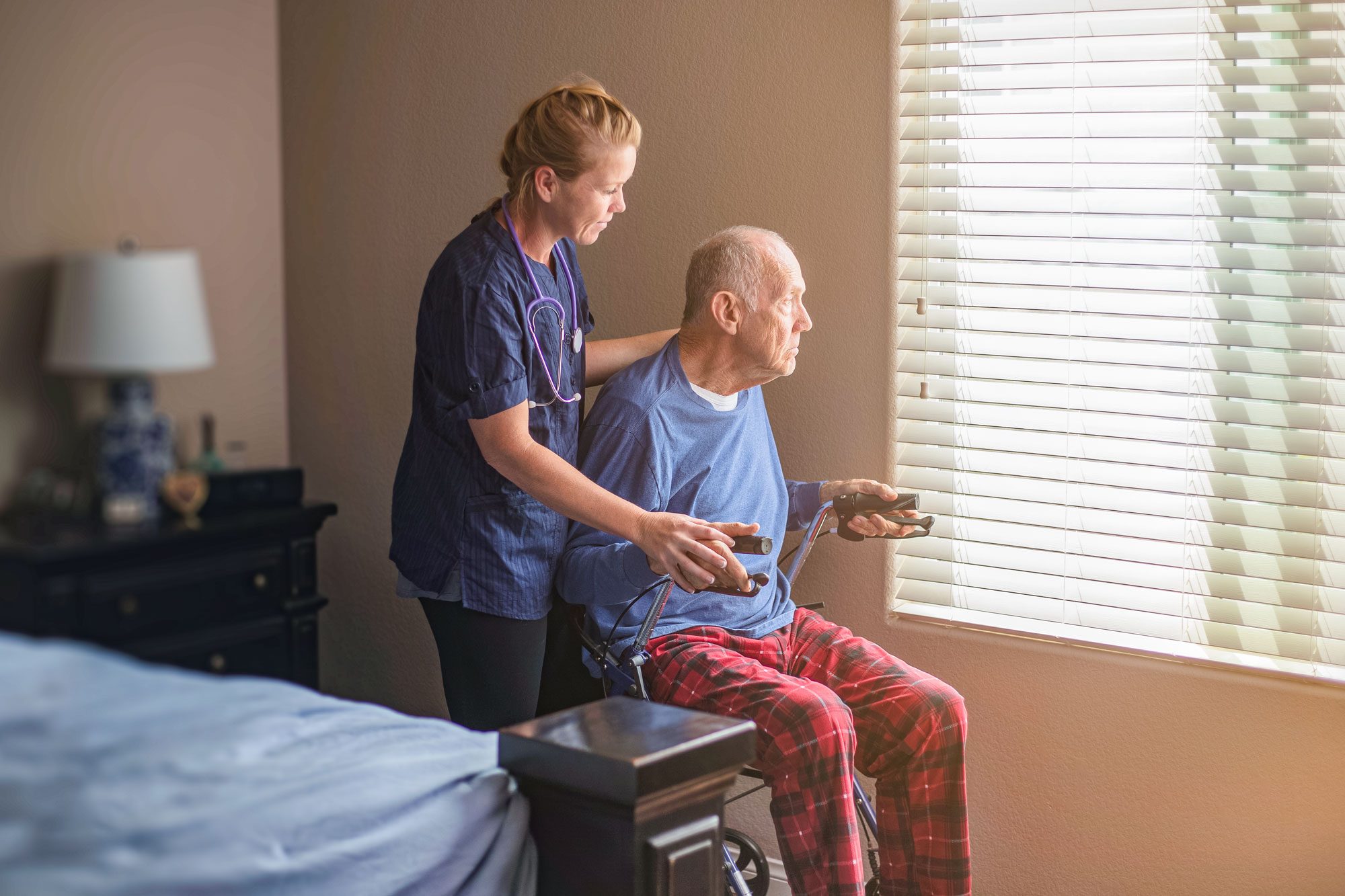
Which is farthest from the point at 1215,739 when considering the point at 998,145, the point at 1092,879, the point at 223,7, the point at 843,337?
the point at 223,7

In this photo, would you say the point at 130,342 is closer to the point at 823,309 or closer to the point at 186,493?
the point at 186,493

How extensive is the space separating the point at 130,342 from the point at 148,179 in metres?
0.12

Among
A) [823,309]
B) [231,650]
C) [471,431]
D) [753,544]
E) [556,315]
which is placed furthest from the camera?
[823,309]

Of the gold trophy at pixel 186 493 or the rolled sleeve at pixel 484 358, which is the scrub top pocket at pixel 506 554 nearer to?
the rolled sleeve at pixel 484 358

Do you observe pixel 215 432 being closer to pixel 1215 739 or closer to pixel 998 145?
pixel 998 145

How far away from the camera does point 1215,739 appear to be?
1.97m

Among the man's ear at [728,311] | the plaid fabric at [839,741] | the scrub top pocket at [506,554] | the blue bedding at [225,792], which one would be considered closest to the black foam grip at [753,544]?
the plaid fabric at [839,741]

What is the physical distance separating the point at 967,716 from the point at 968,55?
1237 mm

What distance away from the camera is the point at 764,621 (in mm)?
1987

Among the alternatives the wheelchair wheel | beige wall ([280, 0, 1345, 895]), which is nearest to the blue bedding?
beige wall ([280, 0, 1345, 895])

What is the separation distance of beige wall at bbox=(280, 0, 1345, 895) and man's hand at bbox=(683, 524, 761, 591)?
1.51 ft

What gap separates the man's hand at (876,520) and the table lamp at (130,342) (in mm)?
1384

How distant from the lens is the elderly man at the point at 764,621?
1.66 metres

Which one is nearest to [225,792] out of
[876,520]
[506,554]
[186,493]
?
[186,493]
